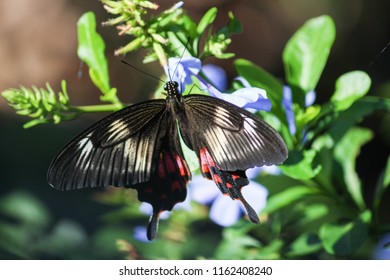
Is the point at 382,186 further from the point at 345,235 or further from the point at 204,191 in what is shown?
the point at 204,191

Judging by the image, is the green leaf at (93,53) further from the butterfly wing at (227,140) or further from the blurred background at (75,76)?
the blurred background at (75,76)

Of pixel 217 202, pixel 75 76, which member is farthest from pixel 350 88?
pixel 75 76

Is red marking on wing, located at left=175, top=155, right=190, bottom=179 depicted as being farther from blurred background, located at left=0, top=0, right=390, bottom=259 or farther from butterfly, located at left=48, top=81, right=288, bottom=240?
blurred background, located at left=0, top=0, right=390, bottom=259

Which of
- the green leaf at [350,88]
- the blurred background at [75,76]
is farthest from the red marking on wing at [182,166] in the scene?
the blurred background at [75,76]

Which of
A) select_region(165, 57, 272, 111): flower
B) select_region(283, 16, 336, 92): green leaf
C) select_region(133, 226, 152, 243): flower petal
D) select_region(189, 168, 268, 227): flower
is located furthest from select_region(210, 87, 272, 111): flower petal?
select_region(133, 226, 152, 243): flower petal

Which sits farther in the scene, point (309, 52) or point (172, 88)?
point (309, 52)

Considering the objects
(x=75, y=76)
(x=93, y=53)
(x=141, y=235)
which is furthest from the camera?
(x=75, y=76)
